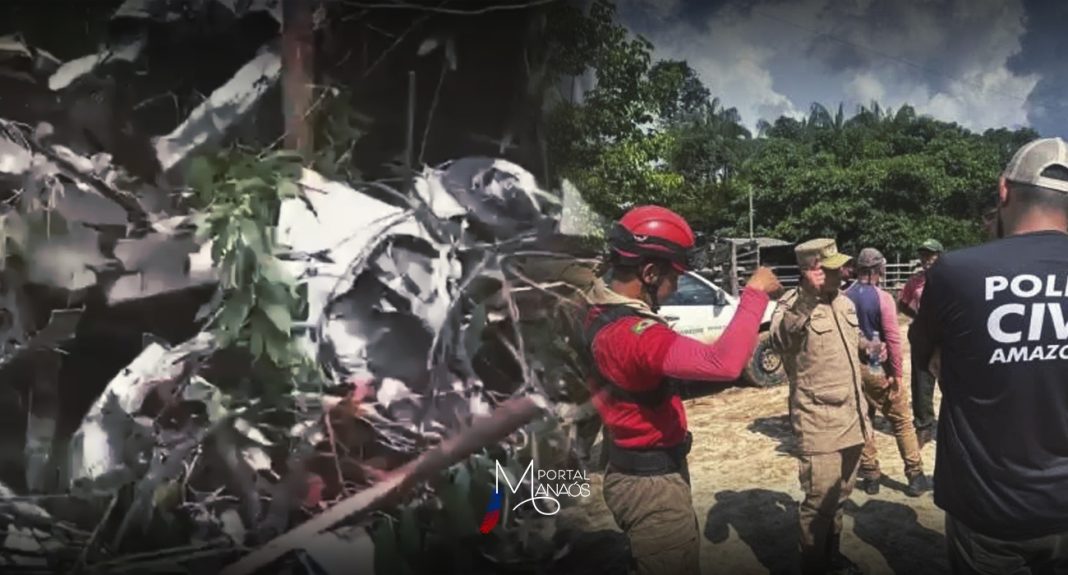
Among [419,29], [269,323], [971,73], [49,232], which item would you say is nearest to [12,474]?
[49,232]

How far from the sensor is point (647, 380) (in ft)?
5.62

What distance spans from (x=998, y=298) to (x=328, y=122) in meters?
1.75

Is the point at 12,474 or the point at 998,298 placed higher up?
the point at 998,298

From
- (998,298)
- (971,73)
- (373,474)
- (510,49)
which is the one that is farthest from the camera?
(373,474)

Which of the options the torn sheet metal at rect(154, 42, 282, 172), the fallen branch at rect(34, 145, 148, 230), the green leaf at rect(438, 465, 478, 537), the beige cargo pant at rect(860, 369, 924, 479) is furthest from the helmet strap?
the fallen branch at rect(34, 145, 148, 230)

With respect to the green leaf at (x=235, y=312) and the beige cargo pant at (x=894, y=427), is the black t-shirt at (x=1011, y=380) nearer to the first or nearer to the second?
the beige cargo pant at (x=894, y=427)

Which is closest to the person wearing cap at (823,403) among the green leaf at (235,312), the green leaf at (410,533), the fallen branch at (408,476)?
the fallen branch at (408,476)

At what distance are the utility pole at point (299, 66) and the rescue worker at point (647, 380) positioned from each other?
100 centimetres

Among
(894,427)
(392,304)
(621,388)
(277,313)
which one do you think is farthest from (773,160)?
(277,313)

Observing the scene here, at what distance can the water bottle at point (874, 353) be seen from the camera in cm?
251

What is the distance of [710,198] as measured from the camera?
6.61 feet

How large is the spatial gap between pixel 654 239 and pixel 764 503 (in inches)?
38.9

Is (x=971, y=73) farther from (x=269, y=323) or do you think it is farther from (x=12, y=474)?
(x=12, y=474)

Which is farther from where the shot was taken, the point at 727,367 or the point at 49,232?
A: the point at 49,232
